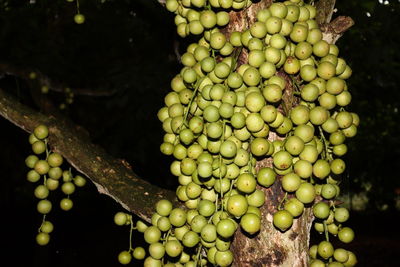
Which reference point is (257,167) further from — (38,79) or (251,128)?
(38,79)

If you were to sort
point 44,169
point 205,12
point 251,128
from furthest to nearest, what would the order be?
1. point 44,169
2. point 205,12
3. point 251,128

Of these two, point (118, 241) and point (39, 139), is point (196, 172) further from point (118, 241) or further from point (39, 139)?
point (118, 241)

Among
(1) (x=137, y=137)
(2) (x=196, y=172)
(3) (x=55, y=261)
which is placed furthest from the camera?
(3) (x=55, y=261)

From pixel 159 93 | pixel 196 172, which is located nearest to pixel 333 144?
pixel 196 172

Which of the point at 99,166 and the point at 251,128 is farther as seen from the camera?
the point at 99,166

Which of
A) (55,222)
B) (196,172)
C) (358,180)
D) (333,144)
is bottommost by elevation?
(55,222)

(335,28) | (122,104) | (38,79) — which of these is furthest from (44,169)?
(38,79)
